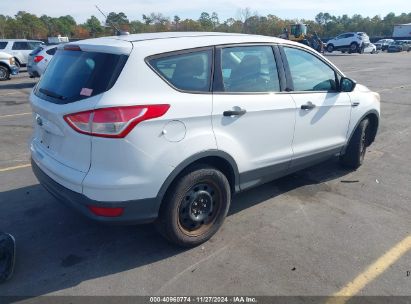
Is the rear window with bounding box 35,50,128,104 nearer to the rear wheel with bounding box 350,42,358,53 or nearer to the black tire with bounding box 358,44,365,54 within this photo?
the black tire with bounding box 358,44,365,54

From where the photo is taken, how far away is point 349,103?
4.76m

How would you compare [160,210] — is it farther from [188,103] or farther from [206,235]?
[188,103]

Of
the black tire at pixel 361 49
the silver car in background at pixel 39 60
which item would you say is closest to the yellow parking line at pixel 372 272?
the silver car in background at pixel 39 60

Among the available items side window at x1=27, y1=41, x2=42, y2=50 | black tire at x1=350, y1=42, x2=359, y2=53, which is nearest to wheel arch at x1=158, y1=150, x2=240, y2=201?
side window at x1=27, y1=41, x2=42, y2=50

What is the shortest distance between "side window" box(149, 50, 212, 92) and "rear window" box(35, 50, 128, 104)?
33 centimetres

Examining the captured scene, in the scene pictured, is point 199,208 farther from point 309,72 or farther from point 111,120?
point 309,72

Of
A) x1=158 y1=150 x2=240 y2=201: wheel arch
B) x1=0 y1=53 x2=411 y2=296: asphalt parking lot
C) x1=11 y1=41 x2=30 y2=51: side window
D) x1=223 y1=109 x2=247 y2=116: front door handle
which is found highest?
x1=11 y1=41 x2=30 y2=51: side window

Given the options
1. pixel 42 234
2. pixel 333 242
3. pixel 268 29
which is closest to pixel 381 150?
pixel 333 242

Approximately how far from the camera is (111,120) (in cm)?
272

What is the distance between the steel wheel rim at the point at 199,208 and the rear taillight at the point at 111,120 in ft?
2.74

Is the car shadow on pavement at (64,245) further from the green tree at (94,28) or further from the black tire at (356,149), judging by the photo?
the green tree at (94,28)

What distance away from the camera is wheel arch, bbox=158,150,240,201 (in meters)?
3.02

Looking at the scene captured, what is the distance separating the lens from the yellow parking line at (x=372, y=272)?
9.22 ft

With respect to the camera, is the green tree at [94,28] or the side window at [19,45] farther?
the green tree at [94,28]
